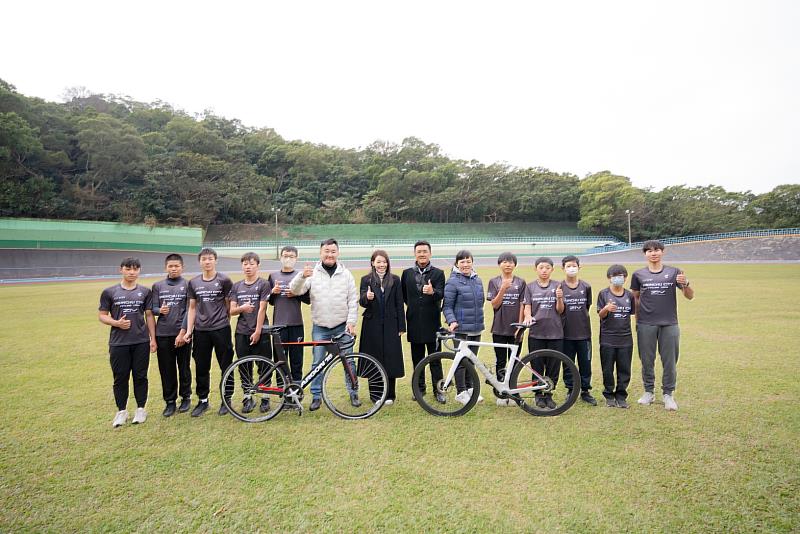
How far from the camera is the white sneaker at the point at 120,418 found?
14.0ft

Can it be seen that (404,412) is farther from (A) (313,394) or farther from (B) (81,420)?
(B) (81,420)

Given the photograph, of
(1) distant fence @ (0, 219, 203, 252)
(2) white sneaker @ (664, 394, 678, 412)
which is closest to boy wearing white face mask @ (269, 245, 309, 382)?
(2) white sneaker @ (664, 394, 678, 412)

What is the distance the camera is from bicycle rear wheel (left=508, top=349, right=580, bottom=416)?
14.3 feet

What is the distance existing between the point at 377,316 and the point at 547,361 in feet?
5.88

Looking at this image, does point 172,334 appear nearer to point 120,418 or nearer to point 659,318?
point 120,418

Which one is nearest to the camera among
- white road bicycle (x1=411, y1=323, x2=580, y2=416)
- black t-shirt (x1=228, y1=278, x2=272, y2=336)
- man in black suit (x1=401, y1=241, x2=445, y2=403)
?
white road bicycle (x1=411, y1=323, x2=580, y2=416)

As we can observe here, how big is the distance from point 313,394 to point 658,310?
3.65 meters

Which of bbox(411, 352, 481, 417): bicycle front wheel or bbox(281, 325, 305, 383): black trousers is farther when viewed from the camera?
bbox(281, 325, 305, 383): black trousers

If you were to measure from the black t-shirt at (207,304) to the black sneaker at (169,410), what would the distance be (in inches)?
33.2

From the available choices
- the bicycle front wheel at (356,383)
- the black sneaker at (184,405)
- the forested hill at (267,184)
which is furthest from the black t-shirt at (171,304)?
the forested hill at (267,184)

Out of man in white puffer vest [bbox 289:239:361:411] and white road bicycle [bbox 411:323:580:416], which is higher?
man in white puffer vest [bbox 289:239:361:411]

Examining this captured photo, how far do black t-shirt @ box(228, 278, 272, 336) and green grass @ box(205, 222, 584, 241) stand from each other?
153 feet

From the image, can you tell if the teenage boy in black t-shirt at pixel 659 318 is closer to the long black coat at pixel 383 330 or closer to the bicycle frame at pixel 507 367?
the bicycle frame at pixel 507 367

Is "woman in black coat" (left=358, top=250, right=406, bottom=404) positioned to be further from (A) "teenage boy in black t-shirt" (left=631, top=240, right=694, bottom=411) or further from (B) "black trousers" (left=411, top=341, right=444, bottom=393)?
(A) "teenage boy in black t-shirt" (left=631, top=240, right=694, bottom=411)
